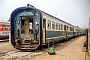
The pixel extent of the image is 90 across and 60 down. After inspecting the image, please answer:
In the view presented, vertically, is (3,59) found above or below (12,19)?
below

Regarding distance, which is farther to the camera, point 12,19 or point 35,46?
point 12,19

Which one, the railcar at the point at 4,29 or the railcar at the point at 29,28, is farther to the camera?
the railcar at the point at 4,29

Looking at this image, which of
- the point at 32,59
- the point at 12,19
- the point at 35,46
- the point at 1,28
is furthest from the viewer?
the point at 1,28

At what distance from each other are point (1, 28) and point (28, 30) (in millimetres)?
10378

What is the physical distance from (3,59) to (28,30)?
4.18 meters

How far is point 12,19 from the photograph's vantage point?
12.2 metres

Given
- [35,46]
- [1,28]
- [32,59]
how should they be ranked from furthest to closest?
[1,28] < [35,46] < [32,59]

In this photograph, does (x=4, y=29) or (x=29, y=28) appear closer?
(x=29, y=28)

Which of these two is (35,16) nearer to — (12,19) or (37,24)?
(37,24)

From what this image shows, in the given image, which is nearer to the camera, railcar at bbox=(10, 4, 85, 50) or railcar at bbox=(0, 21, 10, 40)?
railcar at bbox=(10, 4, 85, 50)

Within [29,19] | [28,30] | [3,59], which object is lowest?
[3,59]

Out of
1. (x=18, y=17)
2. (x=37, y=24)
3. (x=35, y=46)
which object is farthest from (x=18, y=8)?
(x=35, y=46)

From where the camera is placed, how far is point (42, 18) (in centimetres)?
1137

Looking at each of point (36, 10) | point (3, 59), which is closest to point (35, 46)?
point (36, 10)
